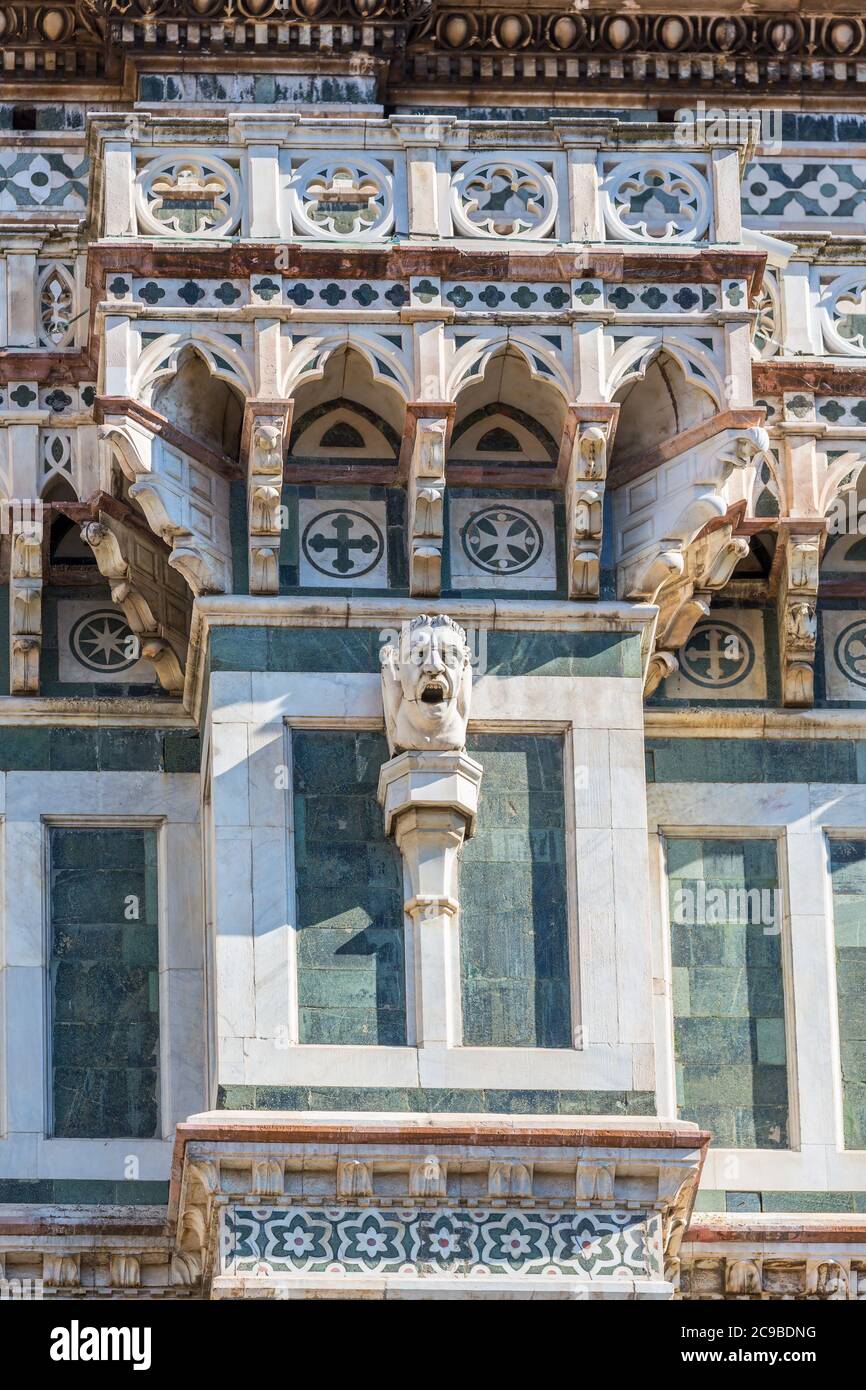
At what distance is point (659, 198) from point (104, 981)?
4.90 m

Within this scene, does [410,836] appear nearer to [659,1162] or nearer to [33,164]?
[659,1162]

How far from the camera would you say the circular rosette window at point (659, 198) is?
1086 inches

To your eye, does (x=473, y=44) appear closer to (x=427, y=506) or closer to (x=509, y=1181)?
(x=427, y=506)

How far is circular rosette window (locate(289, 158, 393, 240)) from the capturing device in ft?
90.2

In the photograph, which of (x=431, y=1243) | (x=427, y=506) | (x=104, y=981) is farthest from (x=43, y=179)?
(x=431, y=1243)

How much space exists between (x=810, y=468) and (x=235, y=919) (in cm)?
400

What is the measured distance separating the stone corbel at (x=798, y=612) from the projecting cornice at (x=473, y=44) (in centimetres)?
306

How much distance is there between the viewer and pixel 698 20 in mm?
29688

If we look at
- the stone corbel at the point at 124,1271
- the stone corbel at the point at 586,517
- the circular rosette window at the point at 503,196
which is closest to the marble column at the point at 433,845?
the stone corbel at the point at 586,517

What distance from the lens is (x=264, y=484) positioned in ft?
89.1

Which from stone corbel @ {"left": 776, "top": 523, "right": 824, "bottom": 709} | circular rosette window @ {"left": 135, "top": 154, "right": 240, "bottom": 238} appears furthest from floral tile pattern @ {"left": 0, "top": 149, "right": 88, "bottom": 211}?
stone corbel @ {"left": 776, "top": 523, "right": 824, "bottom": 709}

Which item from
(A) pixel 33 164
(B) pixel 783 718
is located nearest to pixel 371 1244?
(B) pixel 783 718

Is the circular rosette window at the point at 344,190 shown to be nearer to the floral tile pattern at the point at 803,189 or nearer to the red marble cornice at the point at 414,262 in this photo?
the red marble cornice at the point at 414,262

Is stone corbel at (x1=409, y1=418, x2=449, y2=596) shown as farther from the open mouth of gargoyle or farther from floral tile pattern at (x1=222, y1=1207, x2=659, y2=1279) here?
floral tile pattern at (x1=222, y1=1207, x2=659, y2=1279)
